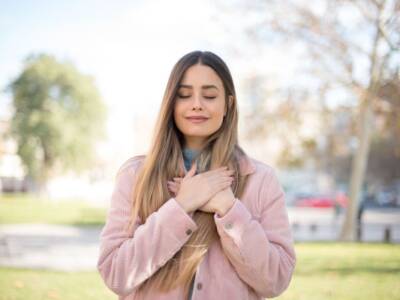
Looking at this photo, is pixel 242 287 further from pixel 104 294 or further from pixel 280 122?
pixel 280 122

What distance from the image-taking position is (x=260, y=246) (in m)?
1.94

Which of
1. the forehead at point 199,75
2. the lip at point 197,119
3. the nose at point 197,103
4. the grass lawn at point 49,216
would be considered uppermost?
the forehead at point 199,75

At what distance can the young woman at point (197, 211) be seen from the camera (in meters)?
1.95

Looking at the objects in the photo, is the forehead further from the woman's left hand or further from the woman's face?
the woman's left hand

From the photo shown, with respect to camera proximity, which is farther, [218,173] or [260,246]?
[218,173]

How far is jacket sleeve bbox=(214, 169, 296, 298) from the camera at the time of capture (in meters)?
1.93

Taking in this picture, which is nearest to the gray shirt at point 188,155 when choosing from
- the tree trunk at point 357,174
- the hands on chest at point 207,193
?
the hands on chest at point 207,193

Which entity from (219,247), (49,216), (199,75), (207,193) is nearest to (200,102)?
(199,75)

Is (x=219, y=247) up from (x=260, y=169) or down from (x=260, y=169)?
down

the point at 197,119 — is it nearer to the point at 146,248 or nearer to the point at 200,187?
the point at 200,187

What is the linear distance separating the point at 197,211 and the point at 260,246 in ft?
1.06

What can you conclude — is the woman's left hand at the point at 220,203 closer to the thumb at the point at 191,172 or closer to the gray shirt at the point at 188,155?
the thumb at the point at 191,172

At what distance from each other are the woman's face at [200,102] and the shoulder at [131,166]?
26 centimetres

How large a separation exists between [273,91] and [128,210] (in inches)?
543
